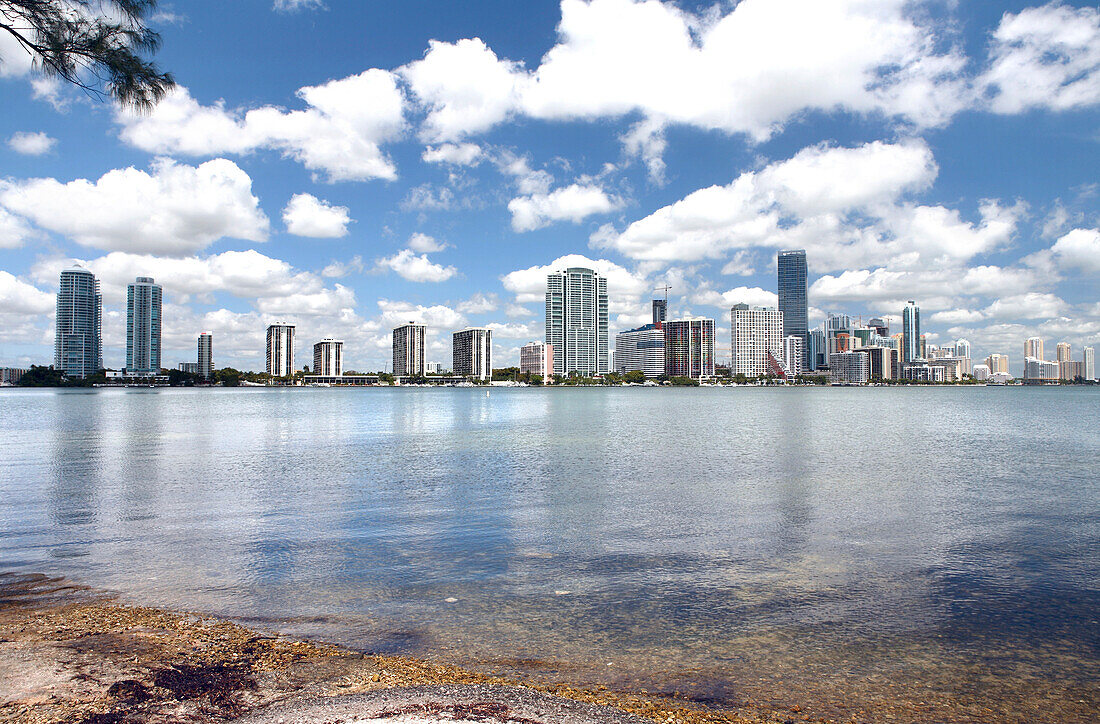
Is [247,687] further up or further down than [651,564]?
further up

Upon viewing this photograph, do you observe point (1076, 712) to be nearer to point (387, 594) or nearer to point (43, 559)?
point (387, 594)

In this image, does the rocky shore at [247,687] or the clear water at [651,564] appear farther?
the clear water at [651,564]

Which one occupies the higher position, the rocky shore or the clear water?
the rocky shore

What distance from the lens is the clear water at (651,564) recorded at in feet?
31.0

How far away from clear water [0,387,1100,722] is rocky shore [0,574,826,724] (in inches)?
28.9

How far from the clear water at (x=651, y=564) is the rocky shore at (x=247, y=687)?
734 millimetres

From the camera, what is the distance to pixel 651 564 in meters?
15.0

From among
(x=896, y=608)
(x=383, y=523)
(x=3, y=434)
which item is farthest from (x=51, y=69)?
(x=3, y=434)

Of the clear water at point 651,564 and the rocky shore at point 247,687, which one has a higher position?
the rocky shore at point 247,687

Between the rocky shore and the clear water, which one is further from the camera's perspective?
the clear water

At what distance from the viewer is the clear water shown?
31.0 feet

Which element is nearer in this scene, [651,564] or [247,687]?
[247,687]

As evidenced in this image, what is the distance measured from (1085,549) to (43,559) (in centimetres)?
2598

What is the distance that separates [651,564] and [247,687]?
932cm
